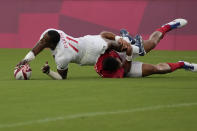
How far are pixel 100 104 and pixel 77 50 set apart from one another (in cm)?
346

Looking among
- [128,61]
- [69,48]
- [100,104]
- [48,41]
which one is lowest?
[128,61]

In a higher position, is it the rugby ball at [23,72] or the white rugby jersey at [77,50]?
the white rugby jersey at [77,50]

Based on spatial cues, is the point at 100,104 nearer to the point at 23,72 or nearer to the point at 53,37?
the point at 53,37

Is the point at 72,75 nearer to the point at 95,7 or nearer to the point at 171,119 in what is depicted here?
the point at 171,119

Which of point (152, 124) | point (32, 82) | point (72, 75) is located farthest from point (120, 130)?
point (72, 75)

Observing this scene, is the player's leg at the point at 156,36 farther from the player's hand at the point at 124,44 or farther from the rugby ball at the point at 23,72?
the rugby ball at the point at 23,72

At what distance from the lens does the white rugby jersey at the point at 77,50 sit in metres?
10.6

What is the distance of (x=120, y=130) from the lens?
19.0ft

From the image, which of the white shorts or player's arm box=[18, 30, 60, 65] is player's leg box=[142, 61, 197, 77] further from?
player's arm box=[18, 30, 60, 65]

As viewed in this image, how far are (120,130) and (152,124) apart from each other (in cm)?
45

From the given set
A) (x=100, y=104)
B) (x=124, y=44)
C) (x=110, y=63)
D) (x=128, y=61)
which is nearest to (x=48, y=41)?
(x=110, y=63)

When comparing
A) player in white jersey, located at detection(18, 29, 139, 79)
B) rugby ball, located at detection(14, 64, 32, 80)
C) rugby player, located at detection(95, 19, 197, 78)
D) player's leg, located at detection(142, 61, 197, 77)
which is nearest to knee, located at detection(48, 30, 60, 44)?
player in white jersey, located at detection(18, 29, 139, 79)

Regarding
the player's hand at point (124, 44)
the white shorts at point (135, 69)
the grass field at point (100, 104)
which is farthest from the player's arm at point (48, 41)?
the white shorts at point (135, 69)

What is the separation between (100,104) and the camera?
24.4 ft
